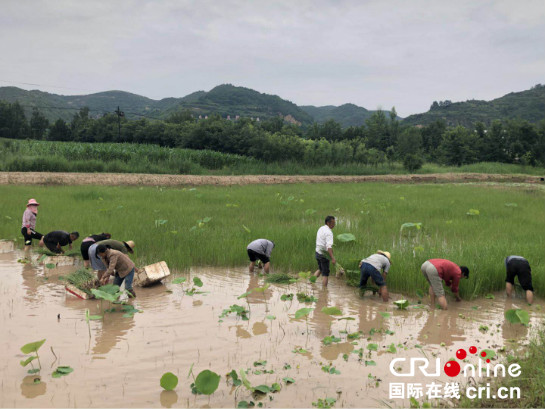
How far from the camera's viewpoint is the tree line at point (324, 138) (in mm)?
43906

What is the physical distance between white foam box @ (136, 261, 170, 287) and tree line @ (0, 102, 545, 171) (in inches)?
1374

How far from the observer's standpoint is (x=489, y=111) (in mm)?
125750

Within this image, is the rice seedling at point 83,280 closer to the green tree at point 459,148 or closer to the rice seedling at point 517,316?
the rice seedling at point 517,316

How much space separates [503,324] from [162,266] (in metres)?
6.04

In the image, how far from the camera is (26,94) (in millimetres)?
176000

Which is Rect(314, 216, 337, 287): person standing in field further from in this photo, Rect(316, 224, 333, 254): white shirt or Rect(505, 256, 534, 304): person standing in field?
Rect(505, 256, 534, 304): person standing in field

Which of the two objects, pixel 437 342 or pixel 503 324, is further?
pixel 503 324

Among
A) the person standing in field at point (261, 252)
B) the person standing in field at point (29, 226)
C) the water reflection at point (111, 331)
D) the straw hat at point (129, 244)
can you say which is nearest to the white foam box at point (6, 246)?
the person standing in field at point (29, 226)

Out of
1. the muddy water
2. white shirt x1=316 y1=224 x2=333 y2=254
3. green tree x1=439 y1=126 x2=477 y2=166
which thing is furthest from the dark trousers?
green tree x1=439 y1=126 x2=477 y2=166

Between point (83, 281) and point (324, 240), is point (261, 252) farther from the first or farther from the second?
point (83, 281)

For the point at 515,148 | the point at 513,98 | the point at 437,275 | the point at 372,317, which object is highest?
the point at 513,98

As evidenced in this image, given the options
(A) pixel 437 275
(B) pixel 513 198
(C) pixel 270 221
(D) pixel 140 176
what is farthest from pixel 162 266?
(D) pixel 140 176

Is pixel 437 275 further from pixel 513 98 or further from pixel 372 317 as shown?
pixel 513 98
